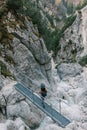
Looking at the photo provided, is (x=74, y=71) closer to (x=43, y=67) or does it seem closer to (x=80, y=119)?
(x=43, y=67)

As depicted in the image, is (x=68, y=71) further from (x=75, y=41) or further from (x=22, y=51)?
(x=75, y=41)

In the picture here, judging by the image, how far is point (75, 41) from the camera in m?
97.1

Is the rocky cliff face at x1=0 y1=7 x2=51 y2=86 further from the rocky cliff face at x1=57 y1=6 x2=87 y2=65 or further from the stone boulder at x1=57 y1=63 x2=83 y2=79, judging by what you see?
the rocky cliff face at x1=57 y1=6 x2=87 y2=65

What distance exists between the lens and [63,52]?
100438mm

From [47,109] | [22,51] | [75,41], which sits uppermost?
[75,41]

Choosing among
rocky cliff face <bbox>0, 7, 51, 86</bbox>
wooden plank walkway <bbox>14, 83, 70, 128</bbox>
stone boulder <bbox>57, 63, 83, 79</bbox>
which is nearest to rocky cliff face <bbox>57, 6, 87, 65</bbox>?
stone boulder <bbox>57, 63, 83, 79</bbox>

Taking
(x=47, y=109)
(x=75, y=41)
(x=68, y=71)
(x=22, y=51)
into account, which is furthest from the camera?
Result: (x=75, y=41)

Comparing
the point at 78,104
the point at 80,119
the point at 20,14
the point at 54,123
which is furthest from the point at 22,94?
the point at 20,14

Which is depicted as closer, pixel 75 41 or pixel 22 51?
pixel 22 51

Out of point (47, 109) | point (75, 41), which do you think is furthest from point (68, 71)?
point (75, 41)

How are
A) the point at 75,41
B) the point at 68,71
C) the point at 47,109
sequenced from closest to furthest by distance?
the point at 47,109 < the point at 68,71 < the point at 75,41

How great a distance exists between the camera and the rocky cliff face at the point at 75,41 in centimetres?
9066

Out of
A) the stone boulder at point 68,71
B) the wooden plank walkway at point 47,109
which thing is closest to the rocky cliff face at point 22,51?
the wooden plank walkway at point 47,109

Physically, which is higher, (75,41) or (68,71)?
(75,41)
